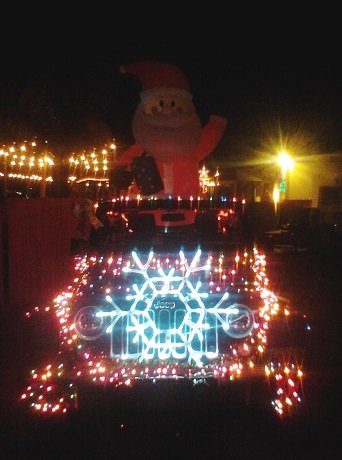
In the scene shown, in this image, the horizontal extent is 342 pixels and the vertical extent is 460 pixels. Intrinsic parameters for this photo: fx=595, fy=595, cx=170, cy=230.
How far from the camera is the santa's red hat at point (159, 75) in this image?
6520 millimetres

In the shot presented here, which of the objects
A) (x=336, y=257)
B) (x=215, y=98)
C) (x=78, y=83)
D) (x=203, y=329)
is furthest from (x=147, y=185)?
(x=336, y=257)

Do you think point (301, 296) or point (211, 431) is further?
point (301, 296)

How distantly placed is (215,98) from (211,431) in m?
4.16

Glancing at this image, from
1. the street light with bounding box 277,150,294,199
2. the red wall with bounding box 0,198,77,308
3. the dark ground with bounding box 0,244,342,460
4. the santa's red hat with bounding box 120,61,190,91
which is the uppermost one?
the santa's red hat with bounding box 120,61,190,91

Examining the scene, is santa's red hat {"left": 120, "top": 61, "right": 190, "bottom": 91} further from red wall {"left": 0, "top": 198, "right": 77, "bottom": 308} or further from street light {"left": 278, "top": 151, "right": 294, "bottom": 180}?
street light {"left": 278, "top": 151, "right": 294, "bottom": 180}

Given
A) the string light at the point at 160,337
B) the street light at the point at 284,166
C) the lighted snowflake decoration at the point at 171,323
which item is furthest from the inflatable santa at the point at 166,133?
the street light at the point at 284,166

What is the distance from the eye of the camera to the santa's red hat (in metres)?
6.52

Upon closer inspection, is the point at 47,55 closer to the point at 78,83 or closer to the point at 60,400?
the point at 78,83

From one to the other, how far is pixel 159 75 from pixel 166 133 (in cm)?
64

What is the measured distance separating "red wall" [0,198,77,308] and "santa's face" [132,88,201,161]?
10.7 feet

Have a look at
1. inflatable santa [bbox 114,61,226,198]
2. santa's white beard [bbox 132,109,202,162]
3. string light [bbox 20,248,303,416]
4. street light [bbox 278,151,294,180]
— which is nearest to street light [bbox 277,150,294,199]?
street light [bbox 278,151,294,180]

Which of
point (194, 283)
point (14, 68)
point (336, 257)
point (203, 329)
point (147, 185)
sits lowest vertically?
point (336, 257)

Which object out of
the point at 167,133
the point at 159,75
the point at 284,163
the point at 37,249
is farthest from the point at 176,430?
the point at 284,163

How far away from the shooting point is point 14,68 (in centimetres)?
824
